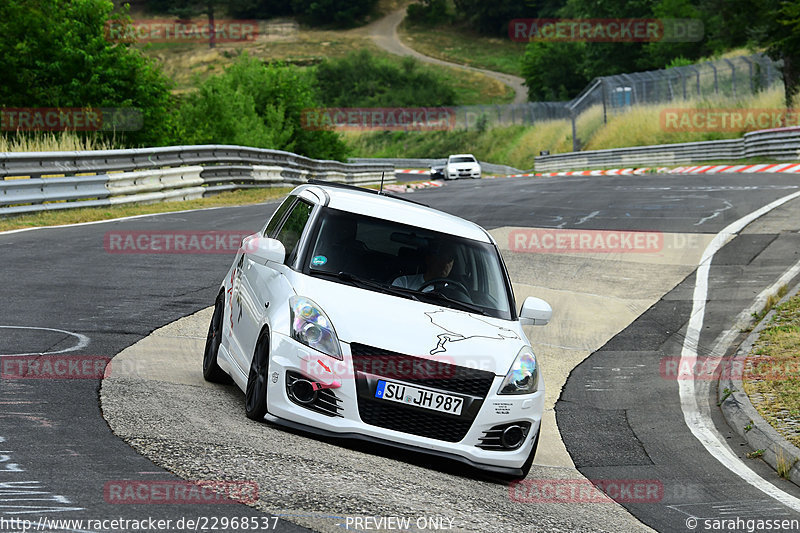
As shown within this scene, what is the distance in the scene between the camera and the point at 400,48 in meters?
140

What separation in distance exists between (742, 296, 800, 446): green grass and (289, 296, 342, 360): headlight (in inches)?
156

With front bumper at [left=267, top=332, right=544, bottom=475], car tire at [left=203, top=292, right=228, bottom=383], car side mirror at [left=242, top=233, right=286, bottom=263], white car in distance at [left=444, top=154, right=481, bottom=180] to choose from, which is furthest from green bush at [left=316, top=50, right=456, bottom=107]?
front bumper at [left=267, top=332, right=544, bottom=475]

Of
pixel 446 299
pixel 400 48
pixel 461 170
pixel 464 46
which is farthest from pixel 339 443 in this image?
pixel 464 46

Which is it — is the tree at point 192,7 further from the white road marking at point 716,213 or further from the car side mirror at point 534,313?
the car side mirror at point 534,313

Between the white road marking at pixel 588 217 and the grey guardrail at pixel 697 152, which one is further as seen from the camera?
the grey guardrail at pixel 697 152

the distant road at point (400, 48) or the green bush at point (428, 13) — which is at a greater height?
the green bush at point (428, 13)

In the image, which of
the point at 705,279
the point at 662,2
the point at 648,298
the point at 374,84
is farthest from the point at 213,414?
the point at 374,84

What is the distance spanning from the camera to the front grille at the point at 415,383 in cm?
664

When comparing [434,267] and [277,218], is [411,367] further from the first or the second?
[277,218]

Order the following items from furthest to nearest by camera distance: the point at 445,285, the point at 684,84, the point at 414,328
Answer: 1. the point at 684,84
2. the point at 445,285
3. the point at 414,328

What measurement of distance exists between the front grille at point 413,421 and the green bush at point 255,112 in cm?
2847

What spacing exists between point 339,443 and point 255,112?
3281 centimetres

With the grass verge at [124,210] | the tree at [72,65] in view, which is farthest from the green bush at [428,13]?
the grass verge at [124,210]

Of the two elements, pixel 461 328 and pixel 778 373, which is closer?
pixel 461 328
